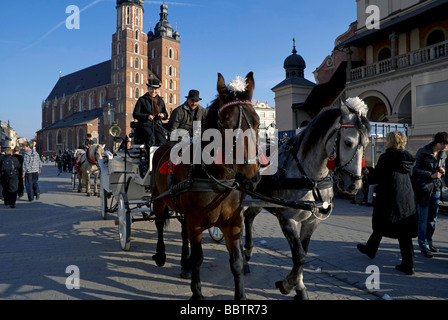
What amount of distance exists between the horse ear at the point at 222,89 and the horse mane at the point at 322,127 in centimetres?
132

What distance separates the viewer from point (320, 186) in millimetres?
3789

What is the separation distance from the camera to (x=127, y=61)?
78.6 meters

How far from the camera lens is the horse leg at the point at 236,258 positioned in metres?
3.30

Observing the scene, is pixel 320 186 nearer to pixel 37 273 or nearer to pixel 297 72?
pixel 37 273

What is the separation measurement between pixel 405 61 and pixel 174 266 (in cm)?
1707

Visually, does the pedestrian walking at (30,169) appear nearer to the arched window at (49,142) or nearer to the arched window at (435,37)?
the arched window at (435,37)

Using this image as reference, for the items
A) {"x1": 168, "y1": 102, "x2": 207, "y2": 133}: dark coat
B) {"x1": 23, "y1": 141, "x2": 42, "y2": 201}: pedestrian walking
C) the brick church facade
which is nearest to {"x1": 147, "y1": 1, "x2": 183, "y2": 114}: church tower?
the brick church facade

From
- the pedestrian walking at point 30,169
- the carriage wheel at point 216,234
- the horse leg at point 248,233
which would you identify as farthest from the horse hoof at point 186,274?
the pedestrian walking at point 30,169

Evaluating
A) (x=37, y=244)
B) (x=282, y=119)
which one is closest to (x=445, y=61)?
(x=282, y=119)

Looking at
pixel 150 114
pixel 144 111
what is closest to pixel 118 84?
pixel 144 111

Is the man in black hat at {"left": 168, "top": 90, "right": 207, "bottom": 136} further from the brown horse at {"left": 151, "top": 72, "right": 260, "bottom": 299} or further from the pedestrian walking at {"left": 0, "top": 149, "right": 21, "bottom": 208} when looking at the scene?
A: the pedestrian walking at {"left": 0, "top": 149, "right": 21, "bottom": 208}

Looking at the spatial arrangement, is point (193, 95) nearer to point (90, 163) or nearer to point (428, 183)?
point (428, 183)

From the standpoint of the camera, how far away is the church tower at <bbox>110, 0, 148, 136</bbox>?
78500 mm
